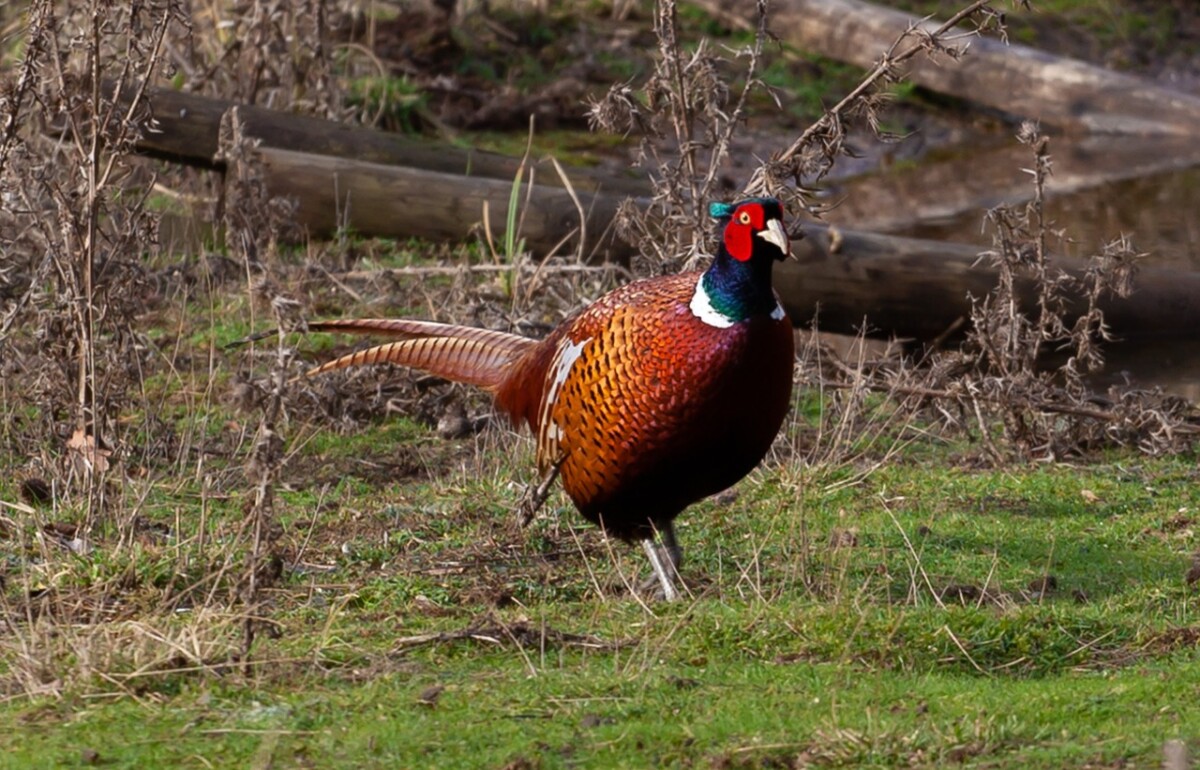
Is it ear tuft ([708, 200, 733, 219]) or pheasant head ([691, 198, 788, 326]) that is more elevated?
ear tuft ([708, 200, 733, 219])

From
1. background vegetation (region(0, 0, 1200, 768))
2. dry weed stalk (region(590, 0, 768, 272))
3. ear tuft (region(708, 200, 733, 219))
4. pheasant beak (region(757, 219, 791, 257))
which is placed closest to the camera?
background vegetation (region(0, 0, 1200, 768))

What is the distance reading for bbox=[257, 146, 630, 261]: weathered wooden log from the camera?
8.40 metres

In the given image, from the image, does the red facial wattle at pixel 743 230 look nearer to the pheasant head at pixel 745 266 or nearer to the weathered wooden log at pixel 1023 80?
the pheasant head at pixel 745 266

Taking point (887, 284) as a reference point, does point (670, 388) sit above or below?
above

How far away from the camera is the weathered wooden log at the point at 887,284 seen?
7.64 meters

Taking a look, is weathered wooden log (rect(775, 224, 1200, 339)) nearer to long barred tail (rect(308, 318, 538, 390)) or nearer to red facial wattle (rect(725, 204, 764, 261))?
long barred tail (rect(308, 318, 538, 390))

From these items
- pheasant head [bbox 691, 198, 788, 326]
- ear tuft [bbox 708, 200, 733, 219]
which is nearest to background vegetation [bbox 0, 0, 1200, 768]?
pheasant head [bbox 691, 198, 788, 326]

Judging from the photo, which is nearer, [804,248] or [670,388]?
[670,388]

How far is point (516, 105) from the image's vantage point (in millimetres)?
11945

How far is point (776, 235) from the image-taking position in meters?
4.38

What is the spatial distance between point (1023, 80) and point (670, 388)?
363 inches

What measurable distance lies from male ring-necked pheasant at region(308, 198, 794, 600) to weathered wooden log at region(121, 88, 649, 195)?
3.80m

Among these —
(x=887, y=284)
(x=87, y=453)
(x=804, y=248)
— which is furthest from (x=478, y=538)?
(x=887, y=284)

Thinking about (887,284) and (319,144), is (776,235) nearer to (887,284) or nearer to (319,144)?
(887,284)
